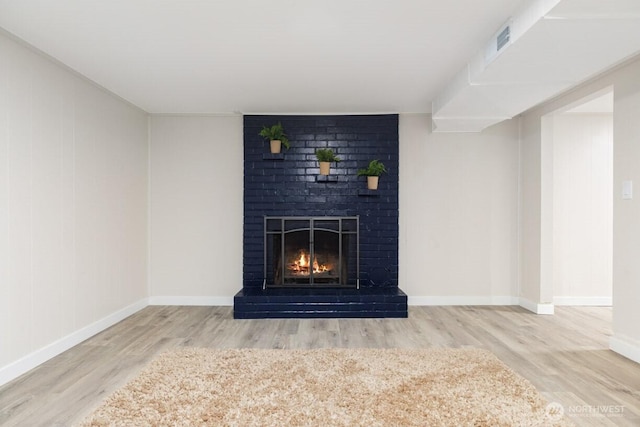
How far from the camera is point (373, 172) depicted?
15.7ft

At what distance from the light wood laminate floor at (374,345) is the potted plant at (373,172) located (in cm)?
150

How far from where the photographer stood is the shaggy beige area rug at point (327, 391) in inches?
85.3

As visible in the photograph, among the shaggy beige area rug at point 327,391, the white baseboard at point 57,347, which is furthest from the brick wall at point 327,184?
the shaggy beige area rug at point 327,391

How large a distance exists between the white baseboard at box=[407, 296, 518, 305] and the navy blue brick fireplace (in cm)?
39

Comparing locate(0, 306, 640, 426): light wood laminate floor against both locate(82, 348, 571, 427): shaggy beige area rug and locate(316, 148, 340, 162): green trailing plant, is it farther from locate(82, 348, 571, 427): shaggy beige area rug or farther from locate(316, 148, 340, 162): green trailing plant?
locate(316, 148, 340, 162): green trailing plant

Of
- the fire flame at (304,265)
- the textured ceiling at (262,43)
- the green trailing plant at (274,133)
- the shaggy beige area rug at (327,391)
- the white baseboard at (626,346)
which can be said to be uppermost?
the textured ceiling at (262,43)

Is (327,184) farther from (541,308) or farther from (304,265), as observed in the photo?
(541,308)

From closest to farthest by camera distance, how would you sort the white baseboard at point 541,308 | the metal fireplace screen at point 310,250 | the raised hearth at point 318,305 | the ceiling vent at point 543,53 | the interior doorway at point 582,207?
1. the ceiling vent at point 543,53
2. the raised hearth at point 318,305
3. the white baseboard at point 541,308
4. the metal fireplace screen at point 310,250
5. the interior doorway at point 582,207

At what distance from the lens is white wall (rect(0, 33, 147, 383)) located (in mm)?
2787

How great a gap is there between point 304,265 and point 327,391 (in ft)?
8.07

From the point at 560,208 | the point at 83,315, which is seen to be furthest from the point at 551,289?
the point at 83,315

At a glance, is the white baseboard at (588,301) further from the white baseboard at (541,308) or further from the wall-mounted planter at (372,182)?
the wall-mounted planter at (372,182)

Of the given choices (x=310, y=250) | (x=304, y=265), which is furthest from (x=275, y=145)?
(x=304, y=265)

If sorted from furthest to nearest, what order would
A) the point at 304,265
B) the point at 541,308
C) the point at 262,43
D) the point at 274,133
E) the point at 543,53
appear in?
the point at 304,265 < the point at 274,133 < the point at 541,308 < the point at 262,43 < the point at 543,53
